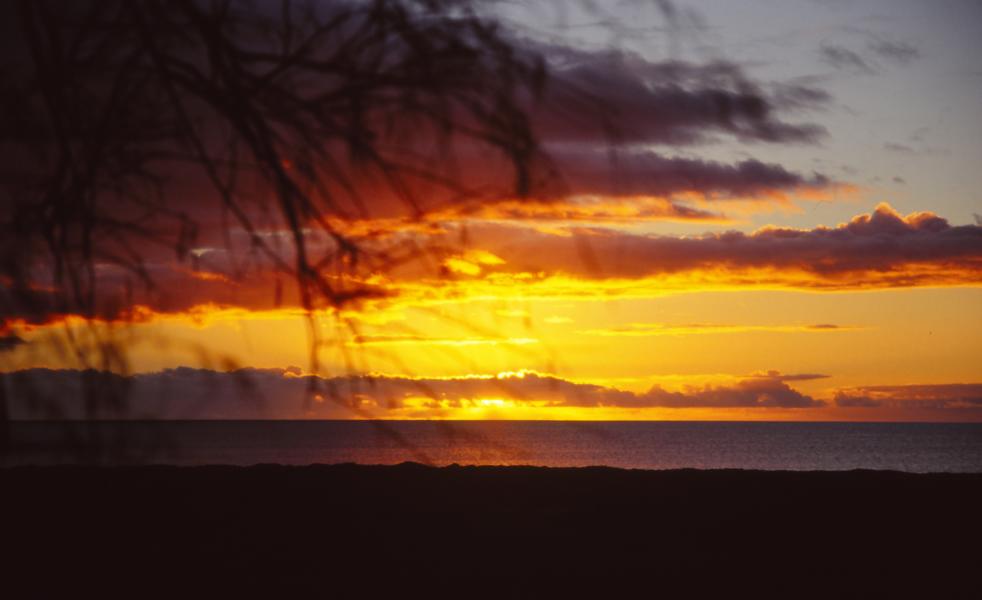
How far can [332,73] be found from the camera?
298 centimetres

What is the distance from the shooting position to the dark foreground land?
4098mm

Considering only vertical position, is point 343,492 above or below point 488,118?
below

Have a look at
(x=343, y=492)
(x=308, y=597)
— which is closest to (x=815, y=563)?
(x=308, y=597)

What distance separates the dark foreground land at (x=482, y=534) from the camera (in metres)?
4.10

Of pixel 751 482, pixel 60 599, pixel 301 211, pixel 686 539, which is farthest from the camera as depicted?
pixel 751 482

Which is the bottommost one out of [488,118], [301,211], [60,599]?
[60,599]

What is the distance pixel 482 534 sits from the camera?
4.73 meters

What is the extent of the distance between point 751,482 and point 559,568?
2236 millimetres

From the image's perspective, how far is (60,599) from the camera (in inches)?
152

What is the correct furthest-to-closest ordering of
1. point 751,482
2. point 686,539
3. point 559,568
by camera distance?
point 751,482 < point 686,539 < point 559,568

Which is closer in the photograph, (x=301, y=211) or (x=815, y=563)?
(x=301, y=211)

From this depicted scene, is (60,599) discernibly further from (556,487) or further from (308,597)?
(556,487)

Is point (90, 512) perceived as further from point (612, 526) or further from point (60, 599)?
point (612, 526)

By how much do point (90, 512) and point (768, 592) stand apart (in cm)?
322
